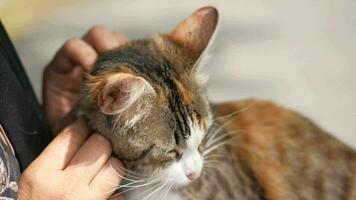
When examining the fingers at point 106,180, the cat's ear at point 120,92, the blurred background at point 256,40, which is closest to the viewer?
the cat's ear at point 120,92

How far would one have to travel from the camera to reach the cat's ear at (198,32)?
1.03 metres

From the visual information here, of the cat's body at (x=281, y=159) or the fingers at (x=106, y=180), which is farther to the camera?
the cat's body at (x=281, y=159)

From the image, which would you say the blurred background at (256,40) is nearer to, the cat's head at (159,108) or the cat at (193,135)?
the cat at (193,135)

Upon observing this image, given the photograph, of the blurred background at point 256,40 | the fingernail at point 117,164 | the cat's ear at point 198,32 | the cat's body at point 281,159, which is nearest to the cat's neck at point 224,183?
the cat's body at point 281,159

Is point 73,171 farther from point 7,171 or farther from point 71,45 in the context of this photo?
point 71,45

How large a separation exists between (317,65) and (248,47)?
0.25 meters

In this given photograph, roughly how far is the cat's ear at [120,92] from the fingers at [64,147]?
0.35ft

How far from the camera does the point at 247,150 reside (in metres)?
1.21

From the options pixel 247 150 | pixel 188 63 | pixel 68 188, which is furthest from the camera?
pixel 247 150

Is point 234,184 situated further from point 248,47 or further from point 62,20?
point 62,20

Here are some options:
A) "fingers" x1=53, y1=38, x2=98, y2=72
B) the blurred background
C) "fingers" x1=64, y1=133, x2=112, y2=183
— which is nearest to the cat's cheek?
"fingers" x1=64, y1=133, x2=112, y2=183

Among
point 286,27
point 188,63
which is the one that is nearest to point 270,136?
point 188,63

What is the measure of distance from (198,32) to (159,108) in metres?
0.20

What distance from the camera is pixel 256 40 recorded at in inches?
73.6
